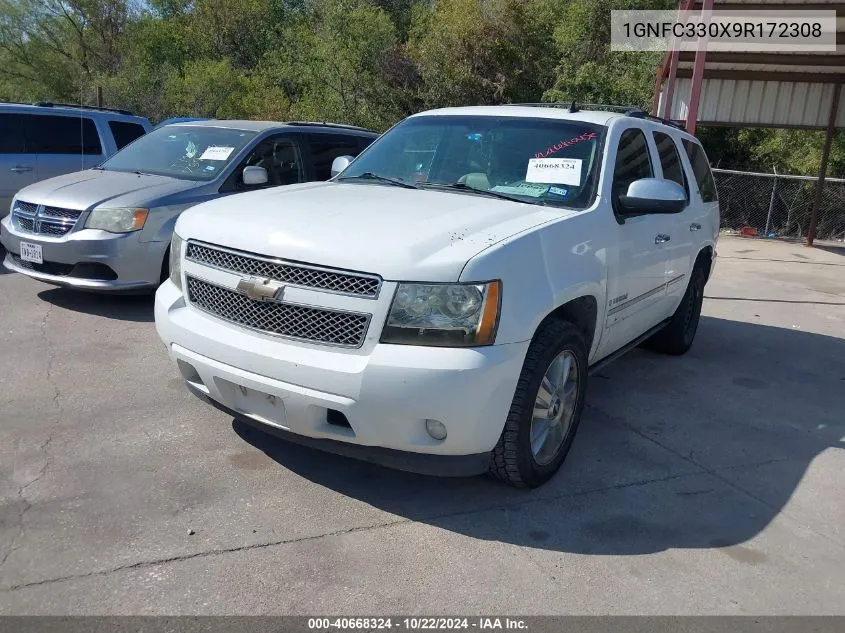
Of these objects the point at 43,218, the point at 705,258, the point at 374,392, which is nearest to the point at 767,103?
the point at 705,258

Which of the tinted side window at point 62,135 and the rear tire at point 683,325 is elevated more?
the tinted side window at point 62,135

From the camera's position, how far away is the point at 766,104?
15180mm

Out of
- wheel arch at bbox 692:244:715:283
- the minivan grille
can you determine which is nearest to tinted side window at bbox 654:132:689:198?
wheel arch at bbox 692:244:715:283

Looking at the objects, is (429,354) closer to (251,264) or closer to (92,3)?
(251,264)

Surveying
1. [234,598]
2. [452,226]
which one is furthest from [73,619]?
[452,226]

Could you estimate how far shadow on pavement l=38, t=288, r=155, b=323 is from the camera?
6684 millimetres

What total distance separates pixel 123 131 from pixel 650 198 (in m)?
8.06

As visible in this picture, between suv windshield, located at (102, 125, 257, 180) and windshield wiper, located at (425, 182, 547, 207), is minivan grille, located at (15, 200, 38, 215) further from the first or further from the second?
windshield wiper, located at (425, 182, 547, 207)

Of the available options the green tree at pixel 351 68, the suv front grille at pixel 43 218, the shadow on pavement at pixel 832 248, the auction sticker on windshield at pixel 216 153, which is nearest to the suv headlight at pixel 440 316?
the suv front grille at pixel 43 218

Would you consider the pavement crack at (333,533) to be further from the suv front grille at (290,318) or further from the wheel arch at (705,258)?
the wheel arch at (705,258)

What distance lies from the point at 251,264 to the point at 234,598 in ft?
4.84

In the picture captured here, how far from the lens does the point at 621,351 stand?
16.6ft

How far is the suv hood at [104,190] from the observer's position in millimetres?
6582

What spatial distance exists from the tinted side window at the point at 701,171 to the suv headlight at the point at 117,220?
186 inches
